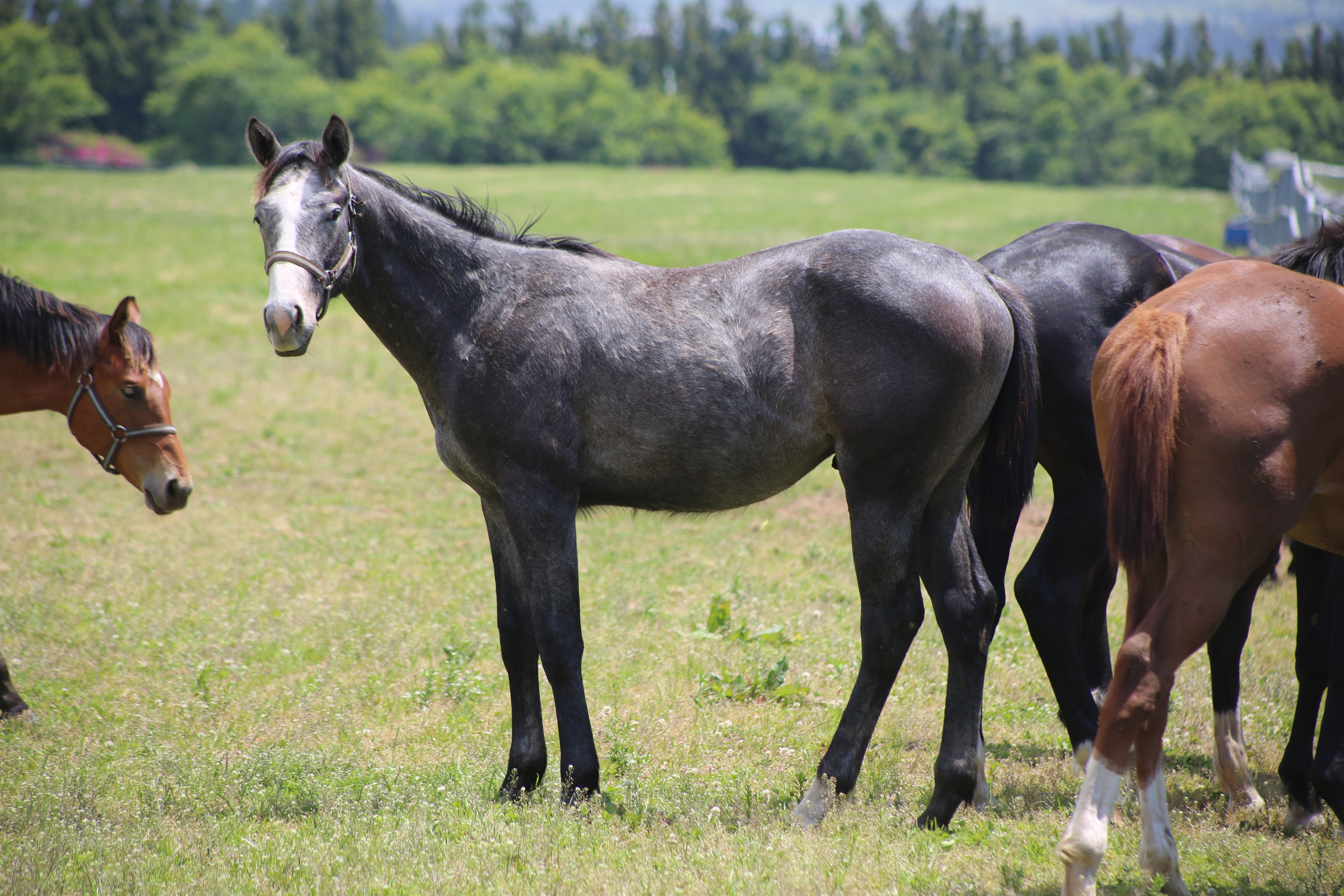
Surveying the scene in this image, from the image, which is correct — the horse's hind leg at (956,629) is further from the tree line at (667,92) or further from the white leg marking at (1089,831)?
the tree line at (667,92)

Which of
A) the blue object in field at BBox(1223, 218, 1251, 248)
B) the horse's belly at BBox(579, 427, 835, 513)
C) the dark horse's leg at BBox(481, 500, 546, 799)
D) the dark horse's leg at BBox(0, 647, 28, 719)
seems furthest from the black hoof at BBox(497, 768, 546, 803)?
the blue object in field at BBox(1223, 218, 1251, 248)

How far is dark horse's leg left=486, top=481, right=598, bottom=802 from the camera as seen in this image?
4.05 meters

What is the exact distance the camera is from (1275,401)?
10.5ft

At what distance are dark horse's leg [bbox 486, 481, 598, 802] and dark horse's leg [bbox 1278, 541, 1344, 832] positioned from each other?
293cm

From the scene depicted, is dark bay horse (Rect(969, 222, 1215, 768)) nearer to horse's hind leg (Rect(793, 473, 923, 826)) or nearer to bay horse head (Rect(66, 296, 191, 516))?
horse's hind leg (Rect(793, 473, 923, 826))

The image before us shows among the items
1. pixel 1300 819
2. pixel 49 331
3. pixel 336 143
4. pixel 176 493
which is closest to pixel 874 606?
pixel 1300 819

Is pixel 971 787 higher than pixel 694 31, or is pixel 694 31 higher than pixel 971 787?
pixel 694 31

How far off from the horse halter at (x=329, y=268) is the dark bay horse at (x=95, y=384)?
1.90 m

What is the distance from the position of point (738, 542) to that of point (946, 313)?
500 centimetres

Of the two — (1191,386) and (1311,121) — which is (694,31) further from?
(1191,386)

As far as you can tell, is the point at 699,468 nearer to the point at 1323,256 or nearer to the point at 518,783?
the point at 518,783

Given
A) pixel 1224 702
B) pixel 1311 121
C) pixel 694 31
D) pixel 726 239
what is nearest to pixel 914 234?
pixel 726 239

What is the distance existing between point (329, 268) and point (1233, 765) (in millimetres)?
4450

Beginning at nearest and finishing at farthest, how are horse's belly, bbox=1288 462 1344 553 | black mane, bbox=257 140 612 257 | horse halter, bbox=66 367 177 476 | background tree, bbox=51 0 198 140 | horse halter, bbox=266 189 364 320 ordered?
horse's belly, bbox=1288 462 1344 553 < horse halter, bbox=266 189 364 320 < black mane, bbox=257 140 612 257 < horse halter, bbox=66 367 177 476 < background tree, bbox=51 0 198 140
